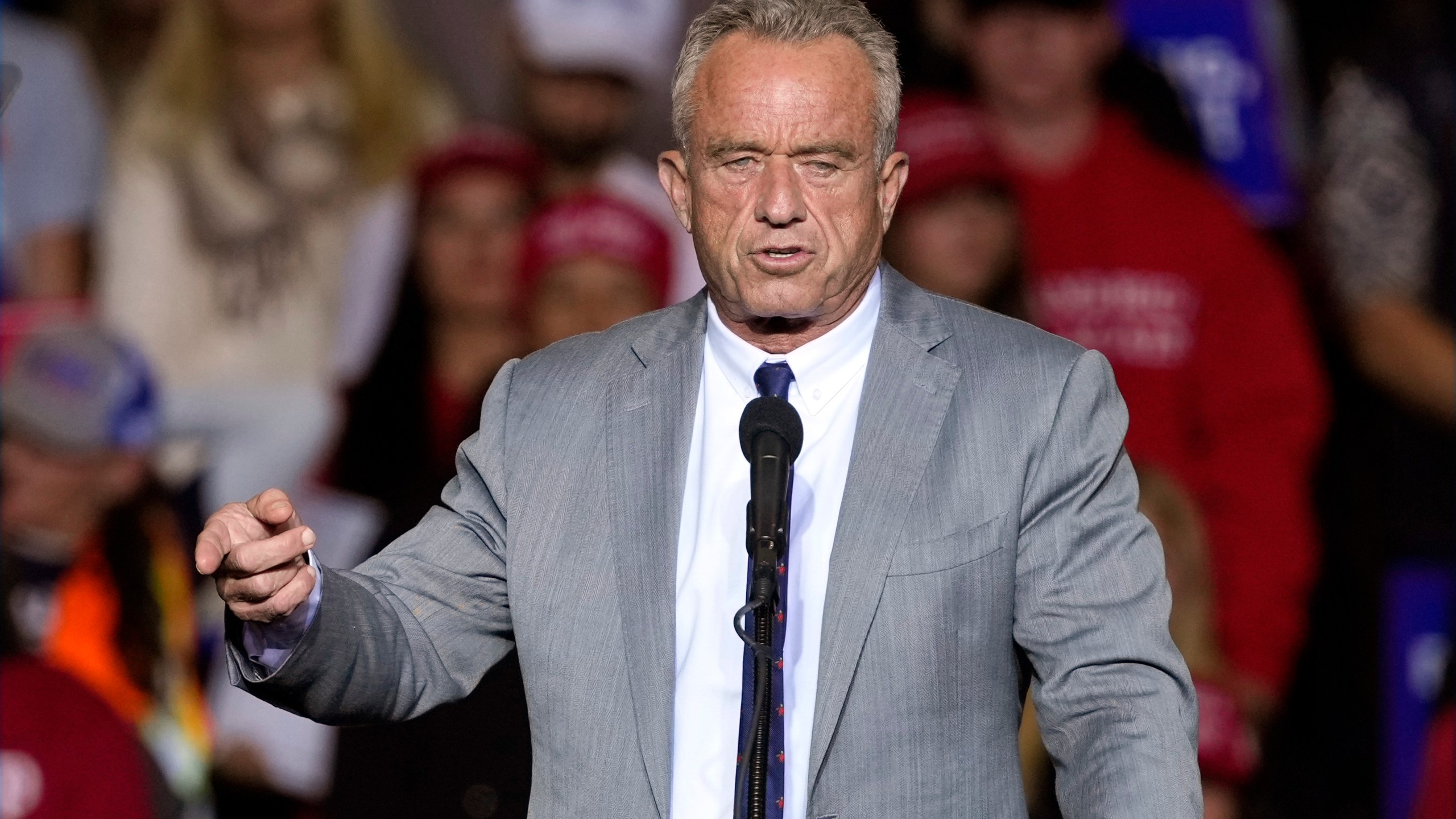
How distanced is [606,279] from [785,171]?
9.55 ft

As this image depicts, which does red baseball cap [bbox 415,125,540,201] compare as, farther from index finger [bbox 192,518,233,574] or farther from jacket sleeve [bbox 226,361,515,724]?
index finger [bbox 192,518,233,574]

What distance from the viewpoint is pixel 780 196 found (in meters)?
1.74

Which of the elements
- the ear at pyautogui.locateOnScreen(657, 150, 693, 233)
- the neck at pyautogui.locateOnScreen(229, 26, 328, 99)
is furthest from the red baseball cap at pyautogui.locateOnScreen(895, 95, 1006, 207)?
the ear at pyautogui.locateOnScreen(657, 150, 693, 233)

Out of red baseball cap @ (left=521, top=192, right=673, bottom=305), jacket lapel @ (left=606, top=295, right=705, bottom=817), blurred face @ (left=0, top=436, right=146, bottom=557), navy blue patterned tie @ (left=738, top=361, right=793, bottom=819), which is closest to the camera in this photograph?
navy blue patterned tie @ (left=738, top=361, right=793, bottom=819)

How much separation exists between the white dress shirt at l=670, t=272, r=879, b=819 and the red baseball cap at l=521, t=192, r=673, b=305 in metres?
2.75

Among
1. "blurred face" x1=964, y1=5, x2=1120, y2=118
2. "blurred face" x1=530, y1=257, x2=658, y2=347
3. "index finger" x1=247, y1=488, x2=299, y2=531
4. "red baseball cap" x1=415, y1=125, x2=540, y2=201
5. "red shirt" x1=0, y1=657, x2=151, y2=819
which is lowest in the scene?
"red shirt" x1=0, y1=657, x2=151, y2=819

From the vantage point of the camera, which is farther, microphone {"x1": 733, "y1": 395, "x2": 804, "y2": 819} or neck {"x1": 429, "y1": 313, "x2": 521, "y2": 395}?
neck {"x1": 429, "y1": 313, "x2": 521, "y2": 395}

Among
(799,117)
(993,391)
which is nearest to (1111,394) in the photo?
(993,391)

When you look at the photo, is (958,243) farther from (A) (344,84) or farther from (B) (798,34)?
(B) (798,34)

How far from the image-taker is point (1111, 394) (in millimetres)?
1780

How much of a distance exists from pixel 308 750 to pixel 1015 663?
3.39m

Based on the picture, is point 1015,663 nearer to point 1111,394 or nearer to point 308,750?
point 1111,394

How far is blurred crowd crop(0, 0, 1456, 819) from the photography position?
460 cm

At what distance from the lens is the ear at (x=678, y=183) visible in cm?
191
